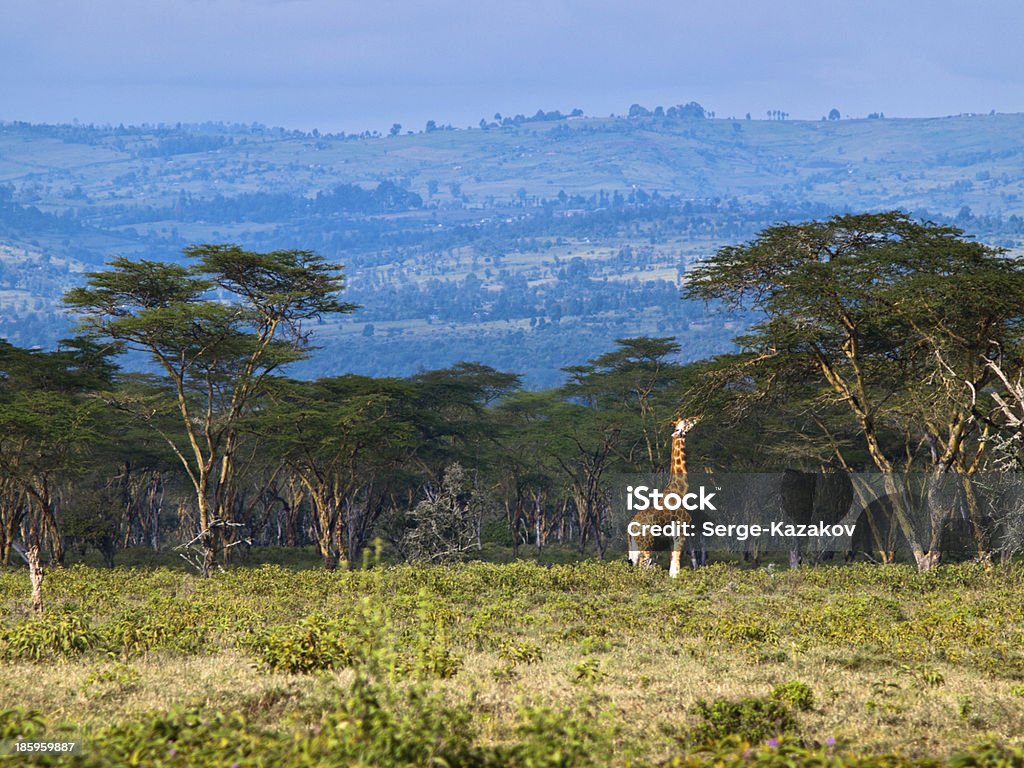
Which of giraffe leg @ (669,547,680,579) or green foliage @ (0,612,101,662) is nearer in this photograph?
green foliage @ (0,612,101,662)

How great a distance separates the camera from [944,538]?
4031 cm

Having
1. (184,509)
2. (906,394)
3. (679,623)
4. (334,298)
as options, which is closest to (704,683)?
(679,623)

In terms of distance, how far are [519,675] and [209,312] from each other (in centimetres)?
2014

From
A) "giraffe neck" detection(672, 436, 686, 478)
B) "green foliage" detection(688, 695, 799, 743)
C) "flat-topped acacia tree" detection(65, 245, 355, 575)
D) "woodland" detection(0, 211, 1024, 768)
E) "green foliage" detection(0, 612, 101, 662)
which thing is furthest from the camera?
"flat-topped acacia tree" detection(65, 245, 355, 575)

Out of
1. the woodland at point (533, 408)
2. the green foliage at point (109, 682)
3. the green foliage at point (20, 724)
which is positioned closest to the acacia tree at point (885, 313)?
the woodland at point (533, 408)

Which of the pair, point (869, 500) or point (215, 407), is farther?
point (215, 407)

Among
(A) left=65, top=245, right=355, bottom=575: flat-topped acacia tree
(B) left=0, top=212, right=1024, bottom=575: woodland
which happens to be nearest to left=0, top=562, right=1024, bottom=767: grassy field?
(B) left=0, top=212, right=1024, bottom=575: woodland

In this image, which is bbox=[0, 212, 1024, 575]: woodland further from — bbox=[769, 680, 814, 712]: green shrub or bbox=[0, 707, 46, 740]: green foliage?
Result: bbox=[769, 680, 814, 712]: green shrub

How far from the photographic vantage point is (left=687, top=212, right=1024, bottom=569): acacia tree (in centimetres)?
2595

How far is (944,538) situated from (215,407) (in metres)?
30.2

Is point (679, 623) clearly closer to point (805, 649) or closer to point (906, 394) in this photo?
point (805, 649)

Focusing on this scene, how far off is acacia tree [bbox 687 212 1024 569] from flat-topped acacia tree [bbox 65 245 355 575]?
11.7 meters

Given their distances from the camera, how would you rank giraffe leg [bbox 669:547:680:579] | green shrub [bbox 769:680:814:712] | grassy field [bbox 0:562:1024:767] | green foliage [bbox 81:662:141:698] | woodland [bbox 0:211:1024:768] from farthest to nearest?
1. giraffe leg [bbox 669:547:680:579]
2. green foliage [bbox 81:662:141:698]
3. green shrub [bbox 769:680:814:712]
4. woodland [bbox 0:211:1024:768]
5. grassy field [bbox 0:562:1024:767]

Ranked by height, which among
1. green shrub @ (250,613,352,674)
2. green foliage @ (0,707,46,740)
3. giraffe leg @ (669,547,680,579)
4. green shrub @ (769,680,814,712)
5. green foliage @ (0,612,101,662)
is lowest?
giraffe leg @ (669,547,680,579)
